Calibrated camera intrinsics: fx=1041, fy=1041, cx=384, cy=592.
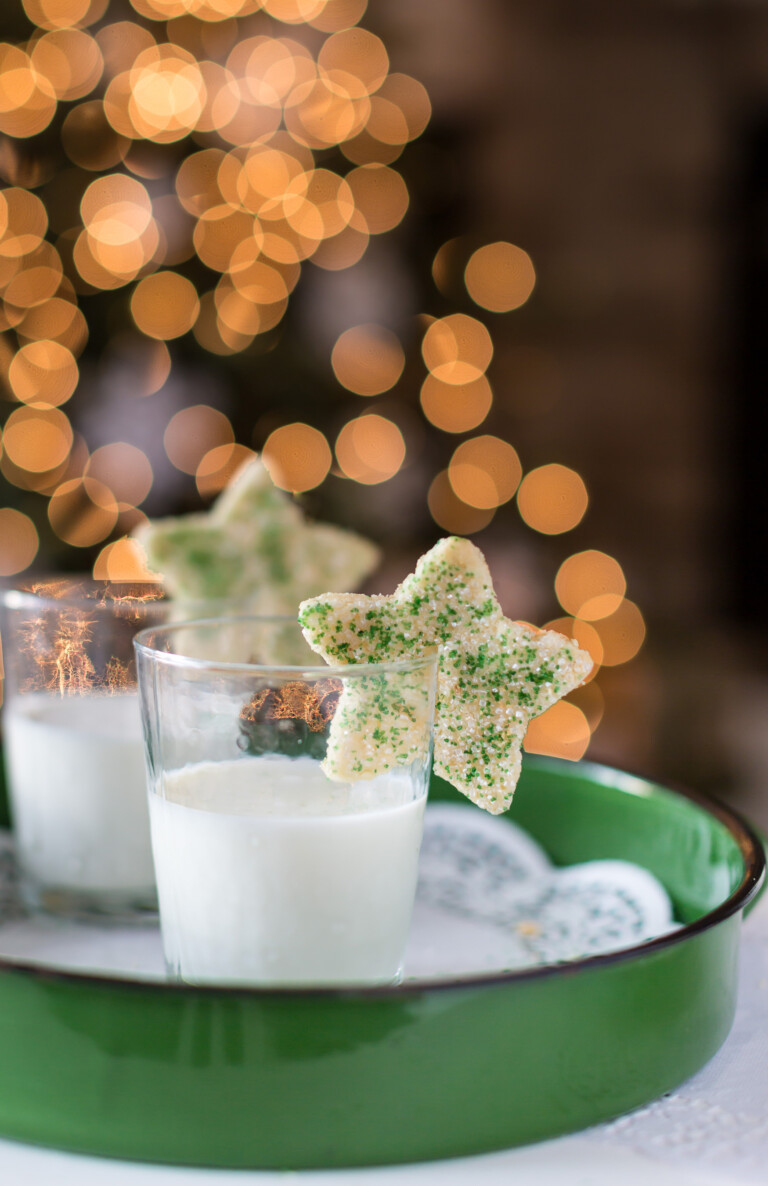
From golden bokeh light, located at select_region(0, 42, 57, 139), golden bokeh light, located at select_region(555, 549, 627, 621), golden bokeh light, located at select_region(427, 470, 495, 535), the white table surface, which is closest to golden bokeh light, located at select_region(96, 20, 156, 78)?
golden bokeh light, located at select_region(0, 42, 57, 139)

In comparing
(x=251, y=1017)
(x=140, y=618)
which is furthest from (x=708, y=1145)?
(x=140, y=618)

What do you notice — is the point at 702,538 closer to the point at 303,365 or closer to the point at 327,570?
the point at 303,365

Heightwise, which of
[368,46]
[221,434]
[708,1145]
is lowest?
[708,1145]

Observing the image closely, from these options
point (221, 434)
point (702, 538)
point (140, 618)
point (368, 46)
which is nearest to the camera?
point (140, 618)

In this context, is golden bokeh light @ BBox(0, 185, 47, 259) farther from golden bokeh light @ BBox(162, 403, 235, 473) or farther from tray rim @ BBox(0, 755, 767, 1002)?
tray rim @ BBox(0, 755, 767, 1002)

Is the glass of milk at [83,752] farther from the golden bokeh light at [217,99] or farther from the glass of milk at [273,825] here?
the golden bokeh light at [217,99]

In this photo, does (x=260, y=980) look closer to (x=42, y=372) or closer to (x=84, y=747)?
(x=84, y=747)
